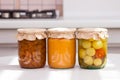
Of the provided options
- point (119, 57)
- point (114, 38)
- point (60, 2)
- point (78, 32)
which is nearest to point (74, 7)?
point (60, 2)

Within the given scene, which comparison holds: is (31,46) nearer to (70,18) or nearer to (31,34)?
(31,34)

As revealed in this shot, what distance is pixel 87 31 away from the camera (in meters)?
0.95

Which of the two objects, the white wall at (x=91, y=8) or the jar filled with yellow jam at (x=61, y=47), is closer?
the jar filled with yellow jam at (x=61, y=47)

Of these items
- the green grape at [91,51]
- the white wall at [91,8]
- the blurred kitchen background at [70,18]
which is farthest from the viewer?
the white wall at [91,8]

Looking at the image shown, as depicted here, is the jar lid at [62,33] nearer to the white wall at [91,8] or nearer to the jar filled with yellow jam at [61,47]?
the jar filled with yellow jam at [61,47]

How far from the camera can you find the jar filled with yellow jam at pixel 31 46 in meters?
0.97

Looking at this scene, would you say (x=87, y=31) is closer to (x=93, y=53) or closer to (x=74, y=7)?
(x=93, y=53)

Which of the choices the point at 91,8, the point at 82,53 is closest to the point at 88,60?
the point at 82,53

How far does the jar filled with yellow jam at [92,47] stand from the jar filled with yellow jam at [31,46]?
126mm

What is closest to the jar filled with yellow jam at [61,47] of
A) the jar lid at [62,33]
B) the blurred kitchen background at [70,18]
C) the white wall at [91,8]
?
the jar lid at [62,33]

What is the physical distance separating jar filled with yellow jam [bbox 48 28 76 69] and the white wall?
1.68m

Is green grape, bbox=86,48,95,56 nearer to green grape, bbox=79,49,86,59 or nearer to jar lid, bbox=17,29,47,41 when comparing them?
green grape, bbox=79,49,86,59

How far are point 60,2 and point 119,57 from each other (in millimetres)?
1732

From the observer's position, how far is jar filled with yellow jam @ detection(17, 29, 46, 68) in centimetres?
97
